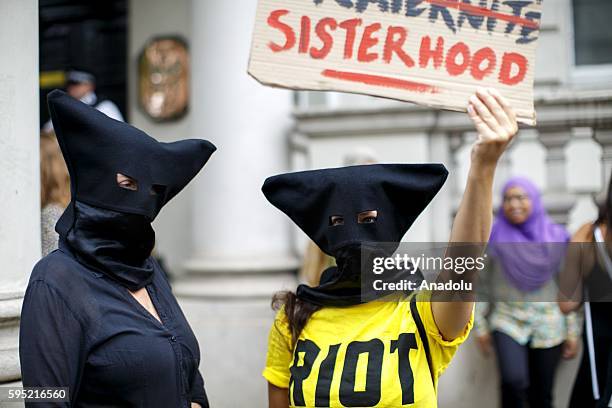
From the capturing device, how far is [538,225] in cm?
495

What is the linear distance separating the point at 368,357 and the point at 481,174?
2.12 feet

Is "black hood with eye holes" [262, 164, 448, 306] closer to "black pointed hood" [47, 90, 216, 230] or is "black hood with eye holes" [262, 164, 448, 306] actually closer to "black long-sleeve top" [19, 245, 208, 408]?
"black pointed hood" [47, 90, 216, 230]

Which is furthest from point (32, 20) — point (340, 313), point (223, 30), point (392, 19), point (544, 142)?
point (544, 142)

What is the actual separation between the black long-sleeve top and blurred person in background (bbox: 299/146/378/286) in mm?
2092

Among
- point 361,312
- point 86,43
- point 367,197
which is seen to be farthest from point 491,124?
point 86,43

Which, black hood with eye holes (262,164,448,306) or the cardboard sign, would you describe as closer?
black hood with eye holes (262,164,448,306)

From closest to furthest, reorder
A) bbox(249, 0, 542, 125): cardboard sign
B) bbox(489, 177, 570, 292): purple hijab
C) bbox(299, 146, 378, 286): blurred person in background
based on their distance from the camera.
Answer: bbox(249, 0, 542, 125): cardboard sign < bbox(299, 146, 378, 286): blurred person in background < bbox(489, 177, 570, 292): purple hijab

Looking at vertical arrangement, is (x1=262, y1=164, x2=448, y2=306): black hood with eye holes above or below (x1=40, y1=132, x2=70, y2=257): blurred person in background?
below

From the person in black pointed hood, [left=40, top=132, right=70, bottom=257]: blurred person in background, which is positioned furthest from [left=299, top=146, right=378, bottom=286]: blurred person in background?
the person in black pointed hood

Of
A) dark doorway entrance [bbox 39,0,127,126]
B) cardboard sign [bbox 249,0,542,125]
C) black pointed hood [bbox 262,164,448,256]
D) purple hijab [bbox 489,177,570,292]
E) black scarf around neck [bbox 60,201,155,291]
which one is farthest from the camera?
dark doorway entrance [bbox 39,0,127,126]

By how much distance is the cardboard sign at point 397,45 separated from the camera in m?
2.66

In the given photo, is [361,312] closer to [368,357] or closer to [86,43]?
[368,357]

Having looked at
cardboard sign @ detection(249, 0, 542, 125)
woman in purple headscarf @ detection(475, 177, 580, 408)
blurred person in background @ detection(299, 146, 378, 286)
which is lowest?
woman in purple headscarf @ detection(475, 177, 580, 408)

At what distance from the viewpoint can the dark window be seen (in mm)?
9359
